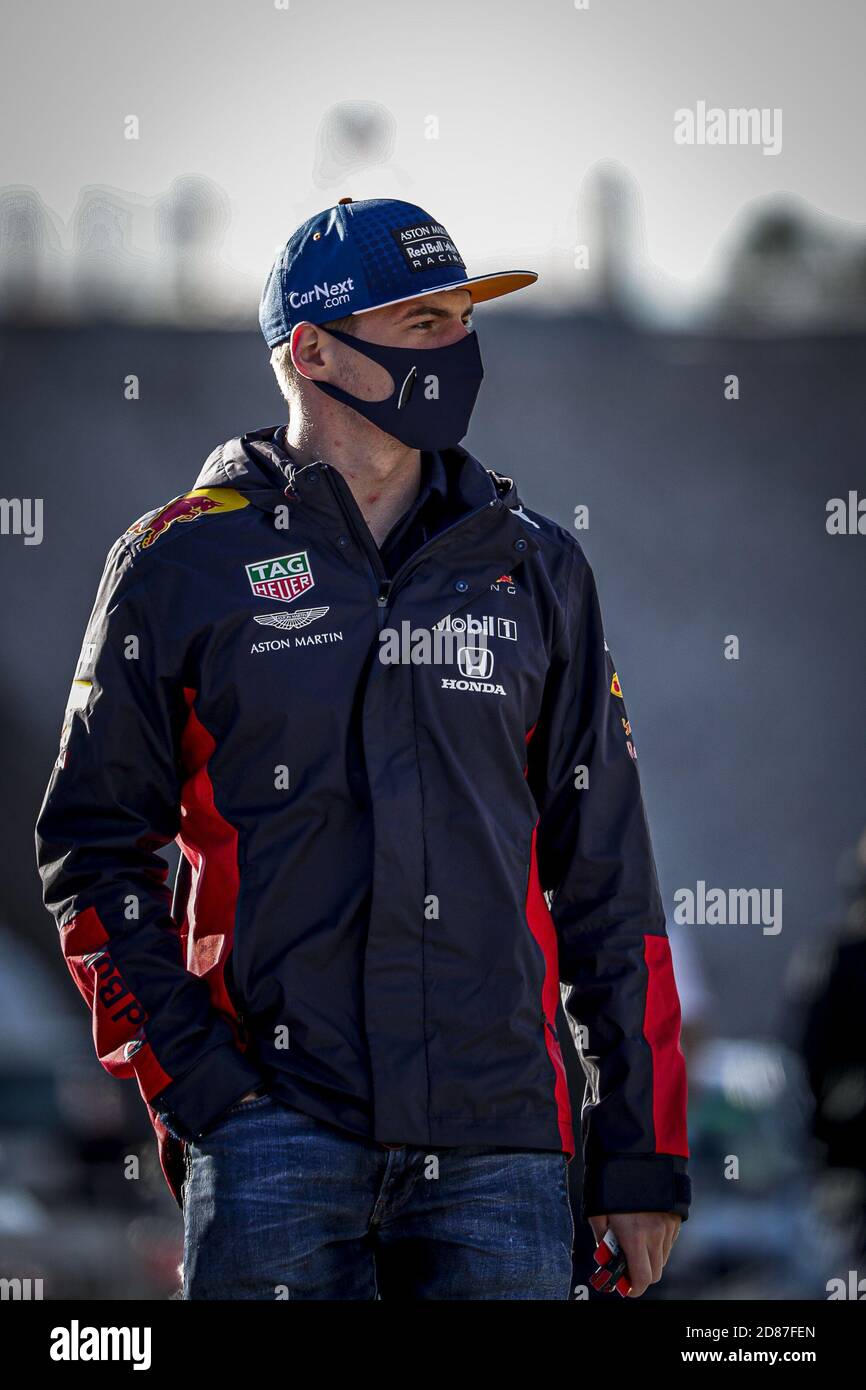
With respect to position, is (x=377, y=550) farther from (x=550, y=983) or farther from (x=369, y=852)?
(x=550, y=983)

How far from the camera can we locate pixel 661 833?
4.77 metres

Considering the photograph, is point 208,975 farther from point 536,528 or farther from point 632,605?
point 632,605

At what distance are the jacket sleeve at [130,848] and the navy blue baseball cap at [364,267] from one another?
462 millimetres

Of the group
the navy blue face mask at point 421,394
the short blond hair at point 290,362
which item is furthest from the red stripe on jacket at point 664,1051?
the short blond hair at point 290,362

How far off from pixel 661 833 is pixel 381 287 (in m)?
2.52

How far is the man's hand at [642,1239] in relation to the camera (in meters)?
2.37

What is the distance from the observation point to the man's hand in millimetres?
2367

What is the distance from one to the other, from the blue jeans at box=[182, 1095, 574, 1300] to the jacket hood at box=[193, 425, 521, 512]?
0.81 metres

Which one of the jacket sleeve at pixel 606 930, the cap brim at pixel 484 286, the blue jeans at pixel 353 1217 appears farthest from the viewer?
the cap brim at pixel 484 286

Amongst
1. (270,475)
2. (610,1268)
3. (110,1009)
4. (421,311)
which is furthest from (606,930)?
(421,311)

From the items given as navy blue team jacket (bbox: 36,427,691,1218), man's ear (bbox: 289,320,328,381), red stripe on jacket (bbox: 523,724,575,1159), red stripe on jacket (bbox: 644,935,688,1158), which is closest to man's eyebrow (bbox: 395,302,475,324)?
man's ear (bbox: 289,320,328,381)

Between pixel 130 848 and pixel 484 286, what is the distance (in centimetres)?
95

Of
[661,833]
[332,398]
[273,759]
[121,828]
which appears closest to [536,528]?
[332,398]

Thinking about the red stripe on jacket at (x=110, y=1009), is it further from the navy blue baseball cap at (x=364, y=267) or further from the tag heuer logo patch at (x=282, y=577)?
the navy blue baseball cap at (x=364, y=267)
